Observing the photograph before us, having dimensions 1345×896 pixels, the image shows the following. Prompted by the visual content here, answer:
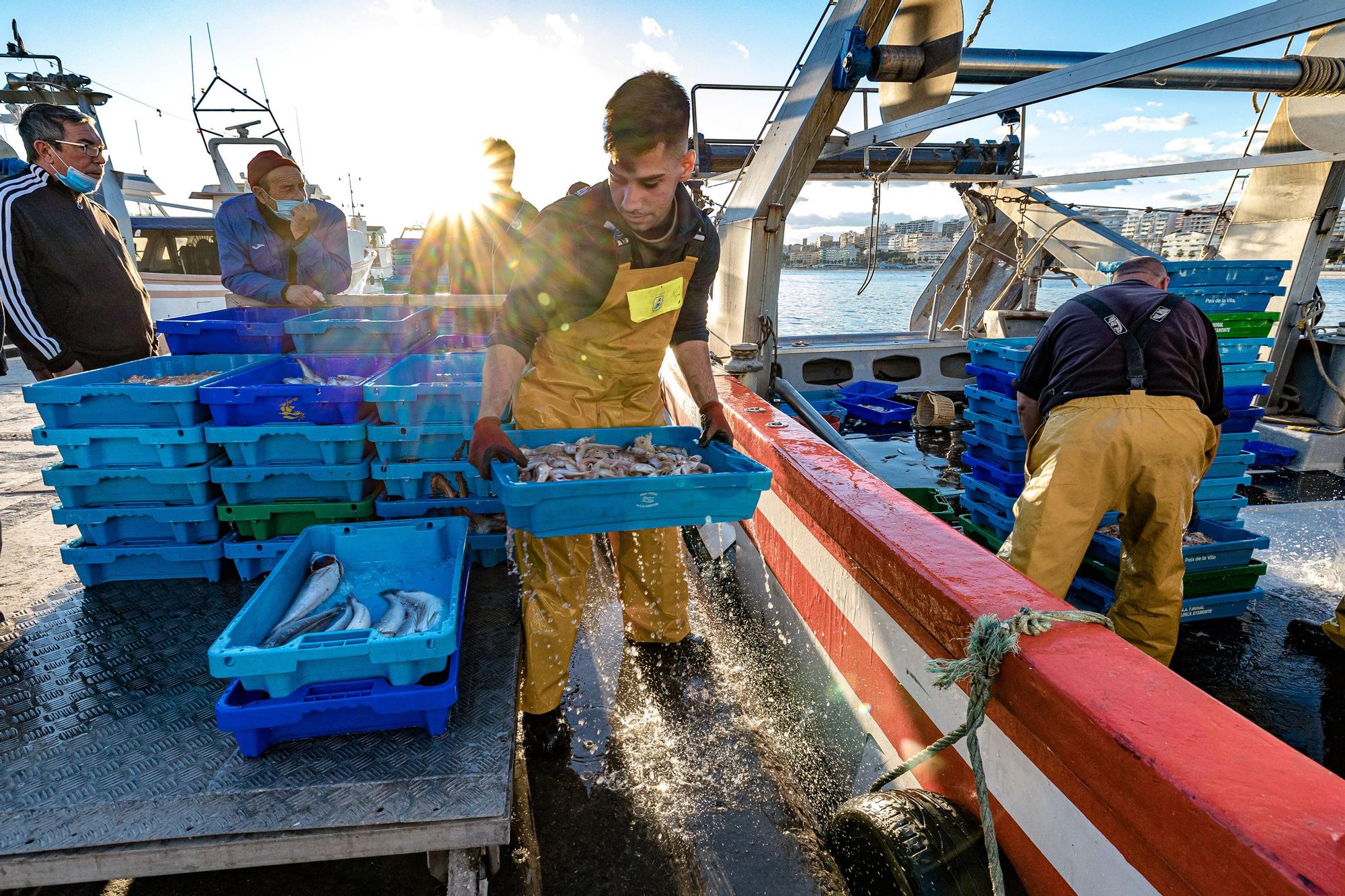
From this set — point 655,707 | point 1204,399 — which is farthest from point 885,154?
point 655,707

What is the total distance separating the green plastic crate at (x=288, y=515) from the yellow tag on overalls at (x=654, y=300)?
5.33 ft

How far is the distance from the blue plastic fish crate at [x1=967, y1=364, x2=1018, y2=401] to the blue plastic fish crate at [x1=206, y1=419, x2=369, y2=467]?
4.10 meters

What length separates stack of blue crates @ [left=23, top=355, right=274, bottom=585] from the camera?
2803 millimetres

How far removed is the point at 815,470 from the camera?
3021mm

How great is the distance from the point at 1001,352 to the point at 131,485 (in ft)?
17.1

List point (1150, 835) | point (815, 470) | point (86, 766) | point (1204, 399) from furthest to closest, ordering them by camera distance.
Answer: point (1204, 399)
point (815, 470)
point (86, 766)
point (1150, 835)

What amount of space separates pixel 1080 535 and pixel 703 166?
588 cm

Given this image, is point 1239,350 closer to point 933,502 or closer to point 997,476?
point 997,476

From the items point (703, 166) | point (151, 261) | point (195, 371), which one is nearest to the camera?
point (195, 371)

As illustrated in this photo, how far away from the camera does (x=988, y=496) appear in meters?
4.86

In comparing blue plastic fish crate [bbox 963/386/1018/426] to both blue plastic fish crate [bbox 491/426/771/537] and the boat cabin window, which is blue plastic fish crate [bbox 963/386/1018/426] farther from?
the boat cabin window

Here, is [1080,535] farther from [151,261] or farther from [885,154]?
[151,261]

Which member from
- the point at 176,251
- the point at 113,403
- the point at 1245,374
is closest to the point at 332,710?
the point at 113,403

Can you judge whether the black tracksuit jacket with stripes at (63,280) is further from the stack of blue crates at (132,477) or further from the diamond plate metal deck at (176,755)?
the diamond plate metal deck at (176,755)
